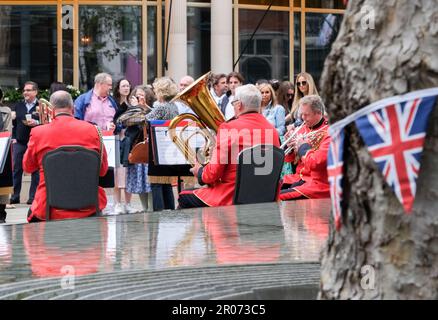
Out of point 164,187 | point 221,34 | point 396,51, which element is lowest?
point 164,187

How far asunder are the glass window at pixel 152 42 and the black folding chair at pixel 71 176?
15680mm

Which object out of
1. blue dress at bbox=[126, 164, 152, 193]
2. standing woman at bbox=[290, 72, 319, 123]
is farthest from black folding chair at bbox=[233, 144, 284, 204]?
blue dress at bbox=[126, 164, 152, 193]

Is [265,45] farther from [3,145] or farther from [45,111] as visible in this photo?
[3,145]

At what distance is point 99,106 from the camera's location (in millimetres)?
15172

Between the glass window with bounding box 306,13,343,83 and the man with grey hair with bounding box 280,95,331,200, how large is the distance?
15058 mm

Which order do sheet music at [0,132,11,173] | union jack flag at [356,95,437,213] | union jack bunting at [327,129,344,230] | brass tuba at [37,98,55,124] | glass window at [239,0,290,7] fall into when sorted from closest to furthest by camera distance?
1. union jack flag at [356,95,437,213]
2. union jack bunting at [327,129,344,230]
3. sheet music at [0,132,11,173]
4. brass tuba at [37,98,55,124]
5. glass window at [239,0,290,7]

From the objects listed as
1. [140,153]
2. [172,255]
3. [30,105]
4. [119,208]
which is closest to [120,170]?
[119,208]

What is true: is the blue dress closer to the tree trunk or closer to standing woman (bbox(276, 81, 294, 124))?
standing woman (bbox(276, 81, 294, 124))

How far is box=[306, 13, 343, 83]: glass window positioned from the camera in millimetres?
26688

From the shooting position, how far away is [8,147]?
37.1 ft

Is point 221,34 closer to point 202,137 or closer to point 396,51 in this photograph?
point 202,137

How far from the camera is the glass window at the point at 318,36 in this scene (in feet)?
87.6

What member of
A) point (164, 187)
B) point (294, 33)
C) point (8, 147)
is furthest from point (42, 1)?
point (8, 147)
